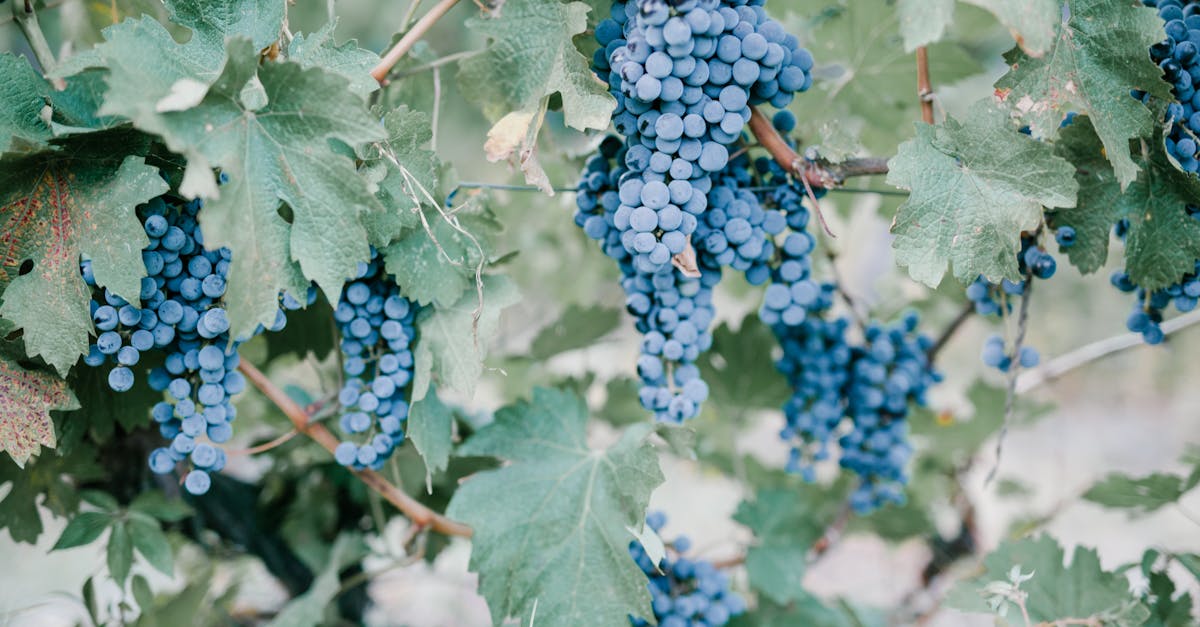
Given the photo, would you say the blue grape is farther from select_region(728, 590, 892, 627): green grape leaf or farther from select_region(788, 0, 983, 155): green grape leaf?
select_region(788, 0, 983, 155): green grape leaf

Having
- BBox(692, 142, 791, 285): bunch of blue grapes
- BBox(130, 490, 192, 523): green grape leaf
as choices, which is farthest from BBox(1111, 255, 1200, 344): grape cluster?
BBox(130, 490, 192, 523): green grape leaf

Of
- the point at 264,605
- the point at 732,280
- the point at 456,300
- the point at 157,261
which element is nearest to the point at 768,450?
the point at 732,280

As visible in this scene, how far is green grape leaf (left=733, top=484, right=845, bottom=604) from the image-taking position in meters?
1.48

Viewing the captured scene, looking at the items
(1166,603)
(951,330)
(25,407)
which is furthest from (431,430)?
(1166,603)

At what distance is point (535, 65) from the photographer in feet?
3.27

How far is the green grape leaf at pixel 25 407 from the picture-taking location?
921mm

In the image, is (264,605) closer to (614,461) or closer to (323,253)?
(614,461)

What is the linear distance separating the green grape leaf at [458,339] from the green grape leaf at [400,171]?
123 millimetres

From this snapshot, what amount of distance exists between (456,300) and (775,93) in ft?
1.53

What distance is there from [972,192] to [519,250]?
1.88 feet

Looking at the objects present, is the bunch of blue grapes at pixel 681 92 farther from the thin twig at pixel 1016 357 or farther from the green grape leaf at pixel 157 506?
the green grape leaf at pixel 157 506

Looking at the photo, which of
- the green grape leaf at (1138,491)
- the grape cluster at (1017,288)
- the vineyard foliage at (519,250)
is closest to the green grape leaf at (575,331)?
the vineyard foliage at (519,250)

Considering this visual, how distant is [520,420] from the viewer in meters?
1.25

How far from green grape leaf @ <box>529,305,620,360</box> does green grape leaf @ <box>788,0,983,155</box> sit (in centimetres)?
53
